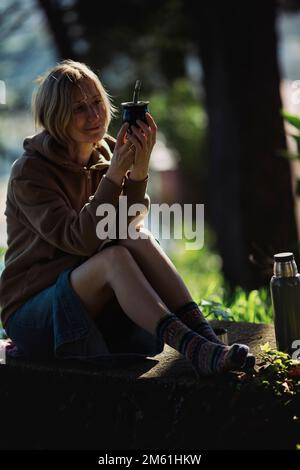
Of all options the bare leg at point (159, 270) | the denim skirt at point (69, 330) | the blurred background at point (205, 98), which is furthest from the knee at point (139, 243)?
the blurred background at point (205, 98)

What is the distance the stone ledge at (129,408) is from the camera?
7.95ft

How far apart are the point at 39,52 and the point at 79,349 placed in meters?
5.51

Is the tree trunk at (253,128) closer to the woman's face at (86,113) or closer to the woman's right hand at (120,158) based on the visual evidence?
the woman's face at (86,113)

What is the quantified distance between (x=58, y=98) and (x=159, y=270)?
65 cm

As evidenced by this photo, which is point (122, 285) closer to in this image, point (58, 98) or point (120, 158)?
point (120, 158)

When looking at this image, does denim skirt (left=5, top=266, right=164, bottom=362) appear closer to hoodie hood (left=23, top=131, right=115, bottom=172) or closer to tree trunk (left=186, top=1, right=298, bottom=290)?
hoodie hood (left=23, top=131, right=115, bottom=172)

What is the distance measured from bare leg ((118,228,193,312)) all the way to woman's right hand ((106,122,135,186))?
0.72 ft

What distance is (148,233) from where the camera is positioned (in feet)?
9.00

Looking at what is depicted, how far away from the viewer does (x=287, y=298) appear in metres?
2.73

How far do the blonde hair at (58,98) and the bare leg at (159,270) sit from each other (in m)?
0.44

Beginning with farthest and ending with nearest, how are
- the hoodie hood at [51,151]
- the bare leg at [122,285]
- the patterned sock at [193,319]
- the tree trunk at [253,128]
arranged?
the tree trunk at [253,128] < the hoodie hood at [51,151] < the patterned sock at [193,319] < the bare leg at [122,285]

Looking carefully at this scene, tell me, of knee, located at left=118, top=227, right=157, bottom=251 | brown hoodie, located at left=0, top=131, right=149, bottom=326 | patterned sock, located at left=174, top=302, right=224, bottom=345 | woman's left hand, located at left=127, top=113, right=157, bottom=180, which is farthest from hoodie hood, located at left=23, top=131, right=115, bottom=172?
patterned sock, located at left=174, top=302, right=224, bottom=345

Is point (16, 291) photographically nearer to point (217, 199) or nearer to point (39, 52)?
point (217, 199)

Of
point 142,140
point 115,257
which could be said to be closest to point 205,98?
point 142,140
